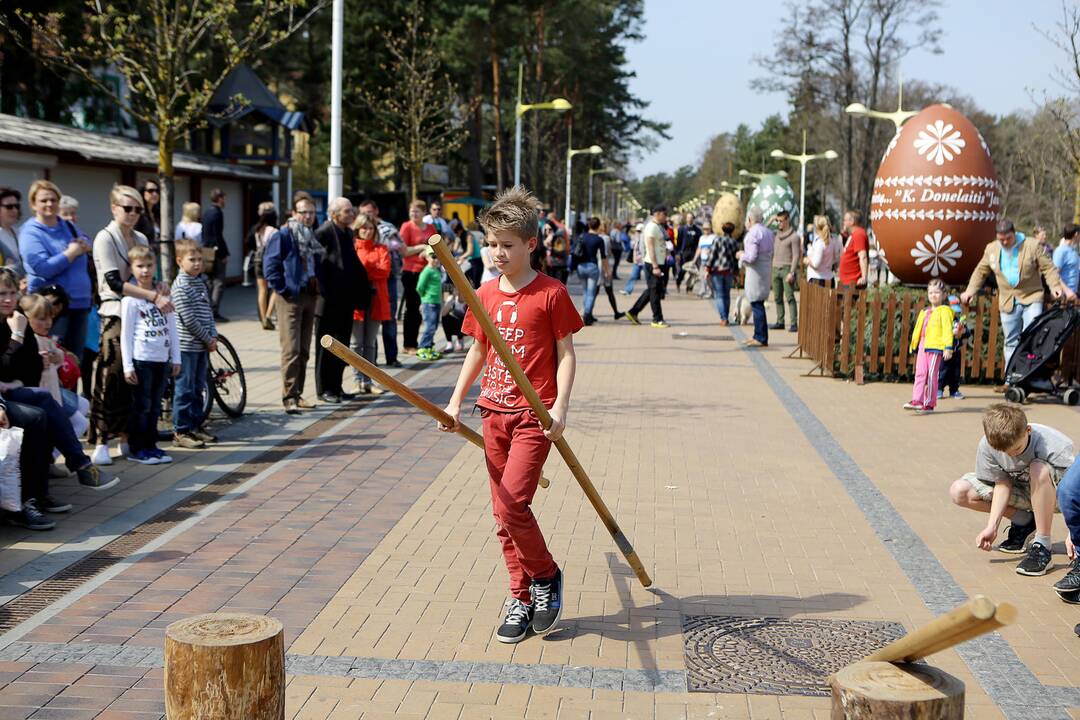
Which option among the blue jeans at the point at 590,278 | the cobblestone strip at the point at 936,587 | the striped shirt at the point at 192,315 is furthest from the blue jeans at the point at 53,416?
the blue jeans at the point at 590,278

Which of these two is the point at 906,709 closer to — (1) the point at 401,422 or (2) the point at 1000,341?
(1) the point at 401,422

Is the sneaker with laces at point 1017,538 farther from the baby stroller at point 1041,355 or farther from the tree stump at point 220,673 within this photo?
the baby stroller at point 1041,355

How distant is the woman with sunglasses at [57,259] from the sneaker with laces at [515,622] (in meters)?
5.01

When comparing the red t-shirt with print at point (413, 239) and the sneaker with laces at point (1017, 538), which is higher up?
the red t-shirt with print at point (413, 239)

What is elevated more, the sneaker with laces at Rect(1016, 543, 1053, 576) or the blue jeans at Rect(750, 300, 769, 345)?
the blue jeans at Rect(750, 300, 769, 345)

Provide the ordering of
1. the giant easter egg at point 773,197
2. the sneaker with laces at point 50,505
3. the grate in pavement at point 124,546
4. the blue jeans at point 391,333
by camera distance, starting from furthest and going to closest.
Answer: the giant easter egg at point 773,197 → the blue jeans at point 391,333 → the sneaker with laces at point 50,505 → the grate in pavement at point 124,546

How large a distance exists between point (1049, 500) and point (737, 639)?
2.02 meters

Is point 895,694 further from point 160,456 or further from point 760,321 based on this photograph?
point 760,321

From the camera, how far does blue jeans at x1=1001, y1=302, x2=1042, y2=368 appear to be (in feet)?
41.1

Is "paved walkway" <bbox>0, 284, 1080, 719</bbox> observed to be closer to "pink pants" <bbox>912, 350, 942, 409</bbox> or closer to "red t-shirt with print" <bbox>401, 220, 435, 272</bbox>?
"pink pants" <bbox>912, 350, 942, 409</bbox>

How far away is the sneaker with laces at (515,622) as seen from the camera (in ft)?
16.6

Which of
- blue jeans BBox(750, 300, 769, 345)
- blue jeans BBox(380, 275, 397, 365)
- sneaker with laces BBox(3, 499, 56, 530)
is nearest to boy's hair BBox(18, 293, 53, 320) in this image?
sneaker with laces BBox(3, 499, 56, 530)

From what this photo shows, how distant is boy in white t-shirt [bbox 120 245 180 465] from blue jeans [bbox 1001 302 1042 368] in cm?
847

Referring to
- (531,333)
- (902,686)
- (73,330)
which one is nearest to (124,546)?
(531,333)
